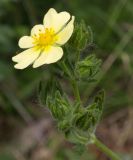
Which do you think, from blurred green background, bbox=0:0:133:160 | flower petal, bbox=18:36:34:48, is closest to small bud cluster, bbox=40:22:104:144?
flower petal, bbox=18:36:34:48

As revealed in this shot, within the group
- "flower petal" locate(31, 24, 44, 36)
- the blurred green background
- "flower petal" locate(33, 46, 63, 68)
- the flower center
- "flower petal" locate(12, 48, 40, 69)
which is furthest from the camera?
the blurred green background

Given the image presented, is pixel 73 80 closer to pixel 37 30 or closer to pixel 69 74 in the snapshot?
pixel 69 74

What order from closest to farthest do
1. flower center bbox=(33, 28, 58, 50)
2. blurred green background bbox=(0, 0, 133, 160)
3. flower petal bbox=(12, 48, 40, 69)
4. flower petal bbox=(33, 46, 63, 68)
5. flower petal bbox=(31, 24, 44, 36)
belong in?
flower petal bbox=(33, 46, 63, 68), flower petal bbox=(12, 48, 40, 69), flower center bbox=(33, 28, 58, 50), flower petal bbox=(31, 24, 44, 36), blurred green background bbox=(0, 0, 133, 160)

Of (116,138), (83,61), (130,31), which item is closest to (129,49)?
(130,31)

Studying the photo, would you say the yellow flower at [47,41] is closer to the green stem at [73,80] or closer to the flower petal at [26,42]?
the flower petal at [26,42]

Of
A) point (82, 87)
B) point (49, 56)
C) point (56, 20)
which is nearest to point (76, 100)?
point (49, 56)

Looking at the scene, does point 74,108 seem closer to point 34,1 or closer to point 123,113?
point 123,113

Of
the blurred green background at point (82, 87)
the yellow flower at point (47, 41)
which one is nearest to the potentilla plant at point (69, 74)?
the yellow flower at point (47, 41)

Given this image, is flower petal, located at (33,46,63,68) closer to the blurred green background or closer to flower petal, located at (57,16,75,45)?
flower petal, located at (57,16,75,45)
